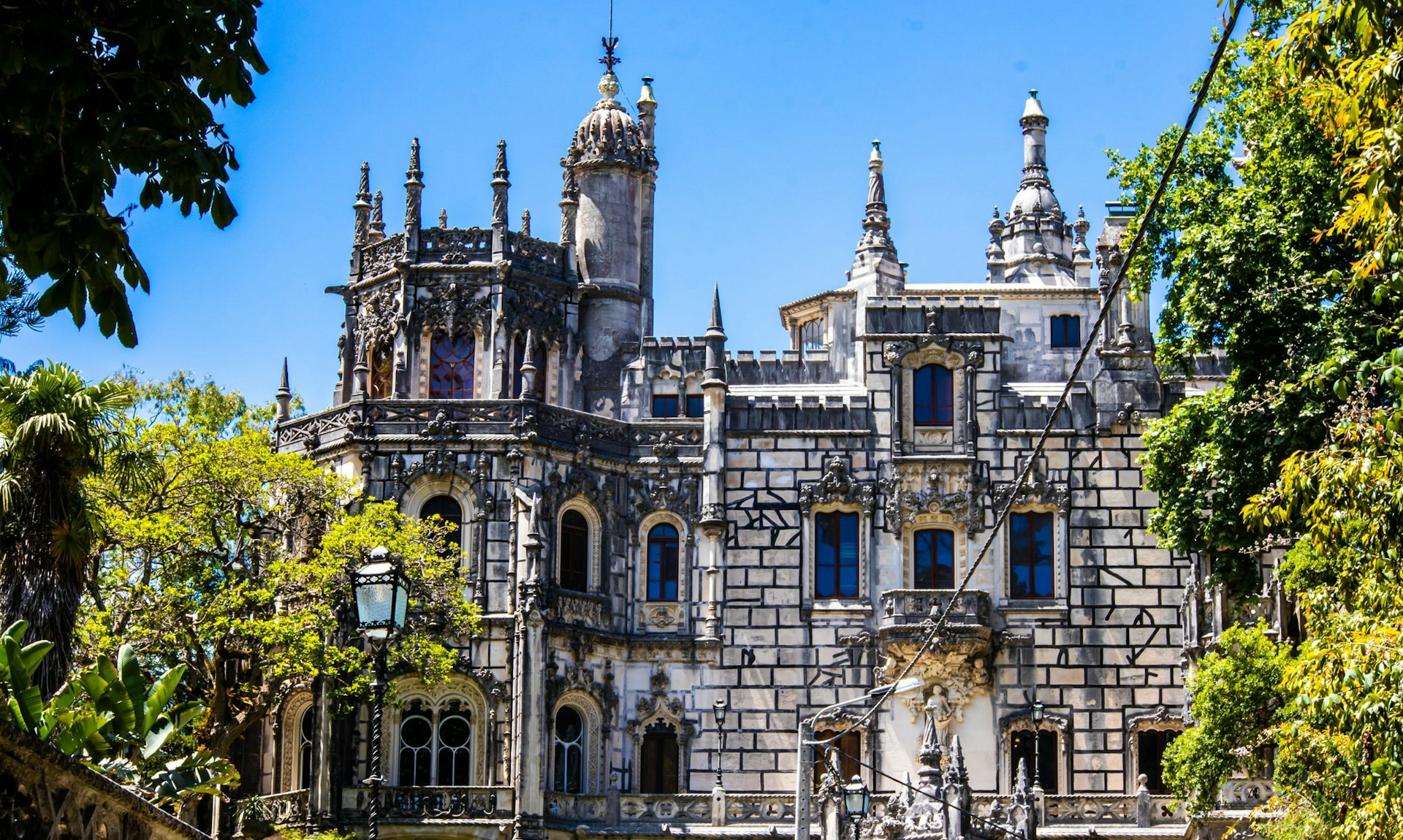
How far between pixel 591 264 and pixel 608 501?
28.4 ft

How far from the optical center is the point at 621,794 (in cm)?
4534

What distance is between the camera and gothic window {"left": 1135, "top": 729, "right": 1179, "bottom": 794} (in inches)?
1820

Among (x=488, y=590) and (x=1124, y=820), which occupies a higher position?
(x=488, y=590)

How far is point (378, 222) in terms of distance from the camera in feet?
173

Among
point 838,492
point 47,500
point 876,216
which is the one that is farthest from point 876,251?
point 47,500

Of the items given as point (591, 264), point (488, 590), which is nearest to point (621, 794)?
point (488, 590)

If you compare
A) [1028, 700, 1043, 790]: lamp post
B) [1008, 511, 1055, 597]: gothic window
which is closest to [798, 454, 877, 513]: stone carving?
[1008, 511, 1055, 597]: gothic window

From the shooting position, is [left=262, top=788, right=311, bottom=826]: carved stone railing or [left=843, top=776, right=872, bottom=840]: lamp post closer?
[left=843, top=776, right=872, bottom=840]: lamp post

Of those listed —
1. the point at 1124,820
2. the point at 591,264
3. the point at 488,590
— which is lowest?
the point at 1124,820

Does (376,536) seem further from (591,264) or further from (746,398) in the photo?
(591,264)

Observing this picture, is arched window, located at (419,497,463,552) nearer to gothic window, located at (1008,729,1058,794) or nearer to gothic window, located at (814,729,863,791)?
gothic window, located at (814,729,863,791)

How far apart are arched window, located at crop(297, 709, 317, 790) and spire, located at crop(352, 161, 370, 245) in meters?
12.8

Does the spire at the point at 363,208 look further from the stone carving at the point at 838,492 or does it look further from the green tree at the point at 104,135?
the green tree at the point at 104,135

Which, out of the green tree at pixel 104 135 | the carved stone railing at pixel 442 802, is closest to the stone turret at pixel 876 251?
the carved stone railing at pixel 442 802
